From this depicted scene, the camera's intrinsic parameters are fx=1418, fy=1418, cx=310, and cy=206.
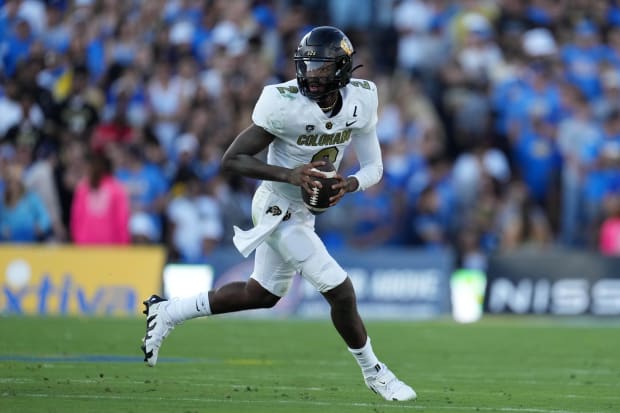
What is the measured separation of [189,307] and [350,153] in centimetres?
915

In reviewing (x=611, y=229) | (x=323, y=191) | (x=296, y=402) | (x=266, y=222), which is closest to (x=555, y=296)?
(x=611, y=229)

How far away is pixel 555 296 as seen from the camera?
17203 millimetres

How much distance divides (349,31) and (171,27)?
266 centimetres

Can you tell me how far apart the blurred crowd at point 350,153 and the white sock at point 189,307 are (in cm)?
787

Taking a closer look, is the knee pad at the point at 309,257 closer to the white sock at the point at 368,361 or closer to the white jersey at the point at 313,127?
the white jersey at the point at 313,127

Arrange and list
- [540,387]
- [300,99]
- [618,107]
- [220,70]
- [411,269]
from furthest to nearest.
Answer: [220,70] < [618,107] < [411,269] < [540,387] < [300,99]

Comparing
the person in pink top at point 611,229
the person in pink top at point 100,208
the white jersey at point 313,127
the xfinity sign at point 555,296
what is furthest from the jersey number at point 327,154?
the person in pink top at point 611,229

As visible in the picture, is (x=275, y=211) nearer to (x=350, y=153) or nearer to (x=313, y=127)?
(x=313, y=127)

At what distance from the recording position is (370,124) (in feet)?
29.1

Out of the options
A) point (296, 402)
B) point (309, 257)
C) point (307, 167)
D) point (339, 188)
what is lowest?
point (296, 402)

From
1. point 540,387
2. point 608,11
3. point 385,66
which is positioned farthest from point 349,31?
point 540,387

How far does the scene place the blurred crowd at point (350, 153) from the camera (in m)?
17.8

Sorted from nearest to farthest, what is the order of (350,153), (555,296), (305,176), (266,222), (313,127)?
(305,176) < (313,127) < (266,222) < (555,296) < (350,153)

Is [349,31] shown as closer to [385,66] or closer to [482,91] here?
[385,66]
